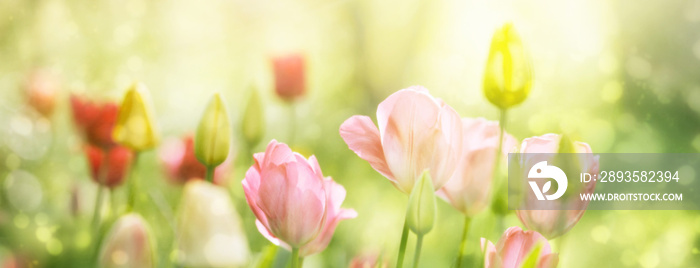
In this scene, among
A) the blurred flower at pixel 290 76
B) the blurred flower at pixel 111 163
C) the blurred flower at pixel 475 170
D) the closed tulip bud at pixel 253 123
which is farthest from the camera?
the blurred flower at pixel 290 76

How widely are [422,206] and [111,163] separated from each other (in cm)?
38

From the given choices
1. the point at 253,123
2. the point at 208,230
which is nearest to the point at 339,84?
the point at 253,123

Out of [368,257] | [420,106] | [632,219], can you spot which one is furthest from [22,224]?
[632,219]

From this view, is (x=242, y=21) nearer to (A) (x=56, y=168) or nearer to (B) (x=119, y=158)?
(A) (x=56, y=168)

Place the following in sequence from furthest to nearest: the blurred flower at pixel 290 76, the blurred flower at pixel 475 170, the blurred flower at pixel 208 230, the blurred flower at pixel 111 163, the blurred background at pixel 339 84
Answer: the blurred flower at pixel 290 76 < the blurred background at pixel 339 84 < the blurred flower at pixel 111 163 < the blurred flower at pixel 475 170 < the blurred flower at pixel 208 230

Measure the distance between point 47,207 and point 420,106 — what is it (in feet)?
2.28

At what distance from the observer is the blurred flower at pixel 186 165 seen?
542 millimetres

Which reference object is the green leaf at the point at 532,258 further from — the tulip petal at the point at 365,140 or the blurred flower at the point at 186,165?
the blurred flower at the point at 186,165

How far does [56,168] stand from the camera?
34.5 inches

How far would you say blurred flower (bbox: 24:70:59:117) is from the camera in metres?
0.79

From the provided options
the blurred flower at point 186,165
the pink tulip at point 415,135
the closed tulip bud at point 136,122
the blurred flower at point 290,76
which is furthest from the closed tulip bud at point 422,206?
the blurred flower at point 290,76

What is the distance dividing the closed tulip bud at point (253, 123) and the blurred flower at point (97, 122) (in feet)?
0.57

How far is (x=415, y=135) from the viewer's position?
0.23m

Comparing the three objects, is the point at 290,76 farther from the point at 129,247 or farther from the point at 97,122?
the point at 129,247
